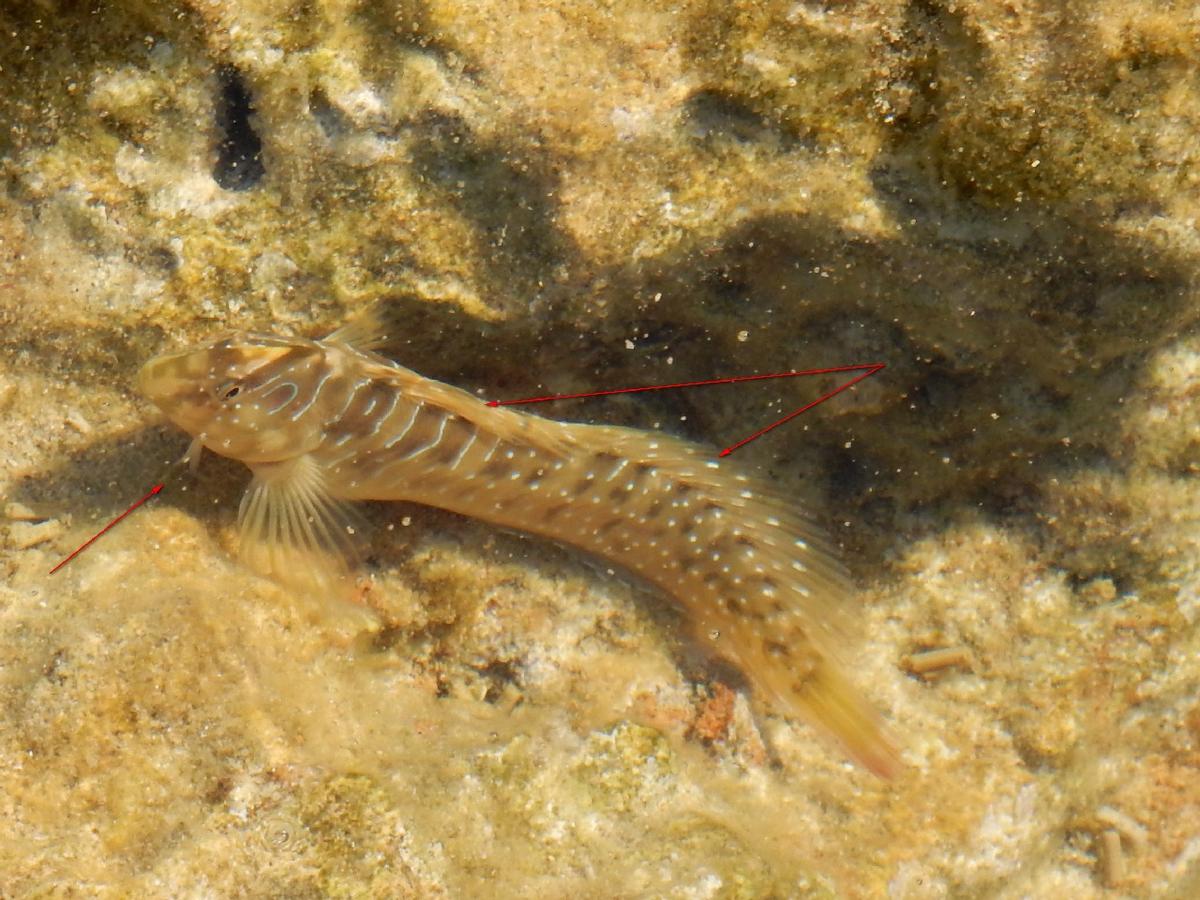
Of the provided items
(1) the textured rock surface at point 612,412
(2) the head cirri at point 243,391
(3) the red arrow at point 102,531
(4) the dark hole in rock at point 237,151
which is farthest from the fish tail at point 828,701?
(4) the dark hole in rock at point 237,151

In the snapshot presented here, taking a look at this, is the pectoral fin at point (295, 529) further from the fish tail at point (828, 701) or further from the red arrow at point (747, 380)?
the fish tail at point (828, 701)

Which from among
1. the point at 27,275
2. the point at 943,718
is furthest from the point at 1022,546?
the point at 27,275

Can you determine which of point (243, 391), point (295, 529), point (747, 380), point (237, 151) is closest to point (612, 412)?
point (747, 380)

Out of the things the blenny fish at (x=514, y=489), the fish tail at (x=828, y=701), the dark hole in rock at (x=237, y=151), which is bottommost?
the fish tail at (x=828, y=701)

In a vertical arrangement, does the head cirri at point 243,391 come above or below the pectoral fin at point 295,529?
above

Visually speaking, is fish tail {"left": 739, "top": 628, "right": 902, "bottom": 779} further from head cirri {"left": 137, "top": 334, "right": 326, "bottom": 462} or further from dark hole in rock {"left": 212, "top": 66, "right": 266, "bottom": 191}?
dark hole in rock {"left": 212, "top": 66, "right": 266, "bottom": 191}

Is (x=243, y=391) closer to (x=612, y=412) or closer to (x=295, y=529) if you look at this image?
(x=295, y=529)
